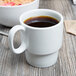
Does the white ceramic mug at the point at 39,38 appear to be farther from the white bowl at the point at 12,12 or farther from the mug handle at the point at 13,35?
the white bowl at the point at 12,12

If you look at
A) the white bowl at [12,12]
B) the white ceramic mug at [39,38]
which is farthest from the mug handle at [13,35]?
the white bowl at [12,12]

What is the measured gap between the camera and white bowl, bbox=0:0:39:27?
1.85 ft

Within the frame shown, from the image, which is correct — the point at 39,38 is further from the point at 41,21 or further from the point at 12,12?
the point at 12,12

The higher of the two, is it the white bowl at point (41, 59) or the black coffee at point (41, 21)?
the black coffee at point (41, 21)

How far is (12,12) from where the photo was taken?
57 centimetres

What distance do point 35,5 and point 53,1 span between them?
212mm

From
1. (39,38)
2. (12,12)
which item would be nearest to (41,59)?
(39,38)

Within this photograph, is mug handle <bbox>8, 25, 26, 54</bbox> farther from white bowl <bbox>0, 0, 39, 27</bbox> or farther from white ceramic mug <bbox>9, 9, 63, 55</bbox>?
white bowl <bbox>0, 0, 39, 27</bbox>

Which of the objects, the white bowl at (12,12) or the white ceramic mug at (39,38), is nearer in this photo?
the white ceramic mug at (39,38)

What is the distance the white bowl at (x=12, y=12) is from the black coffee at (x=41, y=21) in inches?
4.6

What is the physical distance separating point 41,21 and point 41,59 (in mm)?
82

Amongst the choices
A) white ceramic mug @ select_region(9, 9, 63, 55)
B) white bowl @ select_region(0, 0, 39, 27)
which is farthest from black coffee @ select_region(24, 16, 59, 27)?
white bowl @ select_region(0, 0, 39, 27)

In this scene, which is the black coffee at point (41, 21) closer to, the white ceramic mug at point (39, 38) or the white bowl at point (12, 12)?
the white ceramic mug at point (39, 38)

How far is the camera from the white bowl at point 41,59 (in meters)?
Answer: 0.44
